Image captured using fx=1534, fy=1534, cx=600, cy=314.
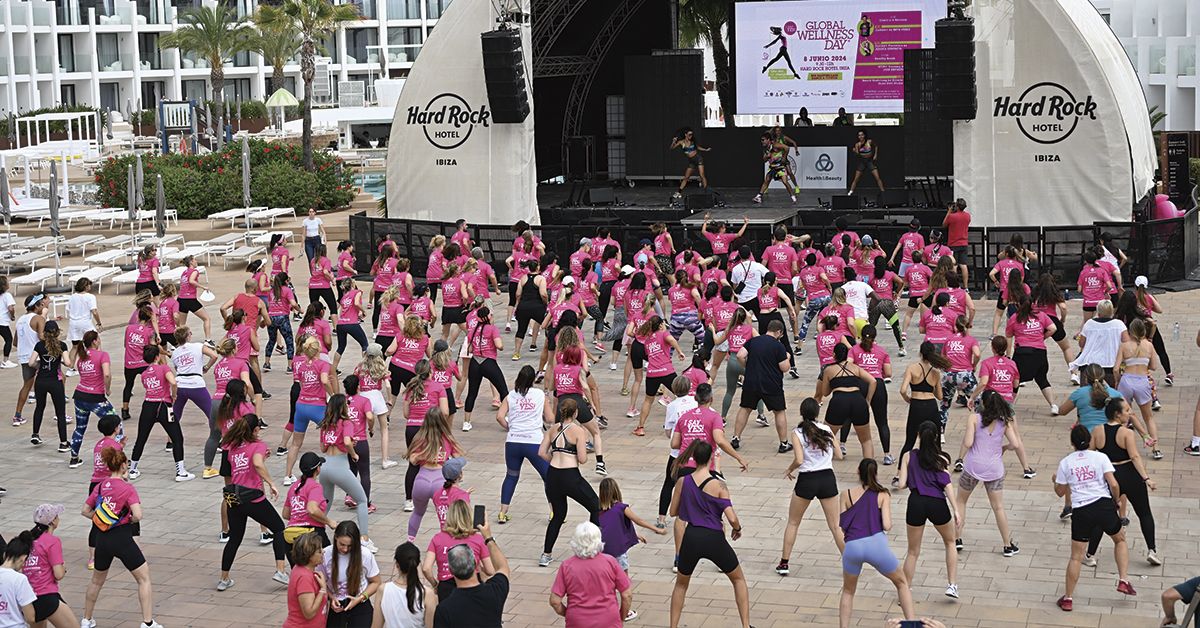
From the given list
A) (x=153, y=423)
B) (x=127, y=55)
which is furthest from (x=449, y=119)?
(x=127, y=55)

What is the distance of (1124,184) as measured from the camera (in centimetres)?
2445

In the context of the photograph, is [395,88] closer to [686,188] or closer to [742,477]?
[686,188]

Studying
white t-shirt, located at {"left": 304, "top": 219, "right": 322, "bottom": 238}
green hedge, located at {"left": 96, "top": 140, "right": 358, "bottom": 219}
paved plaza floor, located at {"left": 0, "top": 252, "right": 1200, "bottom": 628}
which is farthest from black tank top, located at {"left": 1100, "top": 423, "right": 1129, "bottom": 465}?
green hedge, located at {"left": 96, "top": 140, "right": 358, "bottom": 219}

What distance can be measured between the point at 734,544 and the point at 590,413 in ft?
5.44

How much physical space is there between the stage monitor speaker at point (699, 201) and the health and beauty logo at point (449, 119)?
455cm

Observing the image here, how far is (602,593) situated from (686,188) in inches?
970

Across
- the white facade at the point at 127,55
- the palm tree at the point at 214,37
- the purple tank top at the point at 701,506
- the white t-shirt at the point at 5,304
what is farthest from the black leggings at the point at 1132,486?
the white facade at the point at 127,55

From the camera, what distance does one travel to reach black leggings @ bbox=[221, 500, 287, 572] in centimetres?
1145

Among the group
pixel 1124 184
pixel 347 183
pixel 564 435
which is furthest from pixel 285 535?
pixel 347 183

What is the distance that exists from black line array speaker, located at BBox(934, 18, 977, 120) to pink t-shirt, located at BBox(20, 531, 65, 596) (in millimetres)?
17946

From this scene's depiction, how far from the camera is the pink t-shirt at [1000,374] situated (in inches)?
530

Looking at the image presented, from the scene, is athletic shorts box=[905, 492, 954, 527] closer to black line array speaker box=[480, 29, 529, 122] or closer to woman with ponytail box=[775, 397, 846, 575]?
woman with ponytail box=[775, 397, 846, 575]

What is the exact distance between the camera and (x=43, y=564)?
32.1 ft

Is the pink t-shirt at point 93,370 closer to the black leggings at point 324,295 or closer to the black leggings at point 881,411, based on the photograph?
the black leggings at point 324,295
